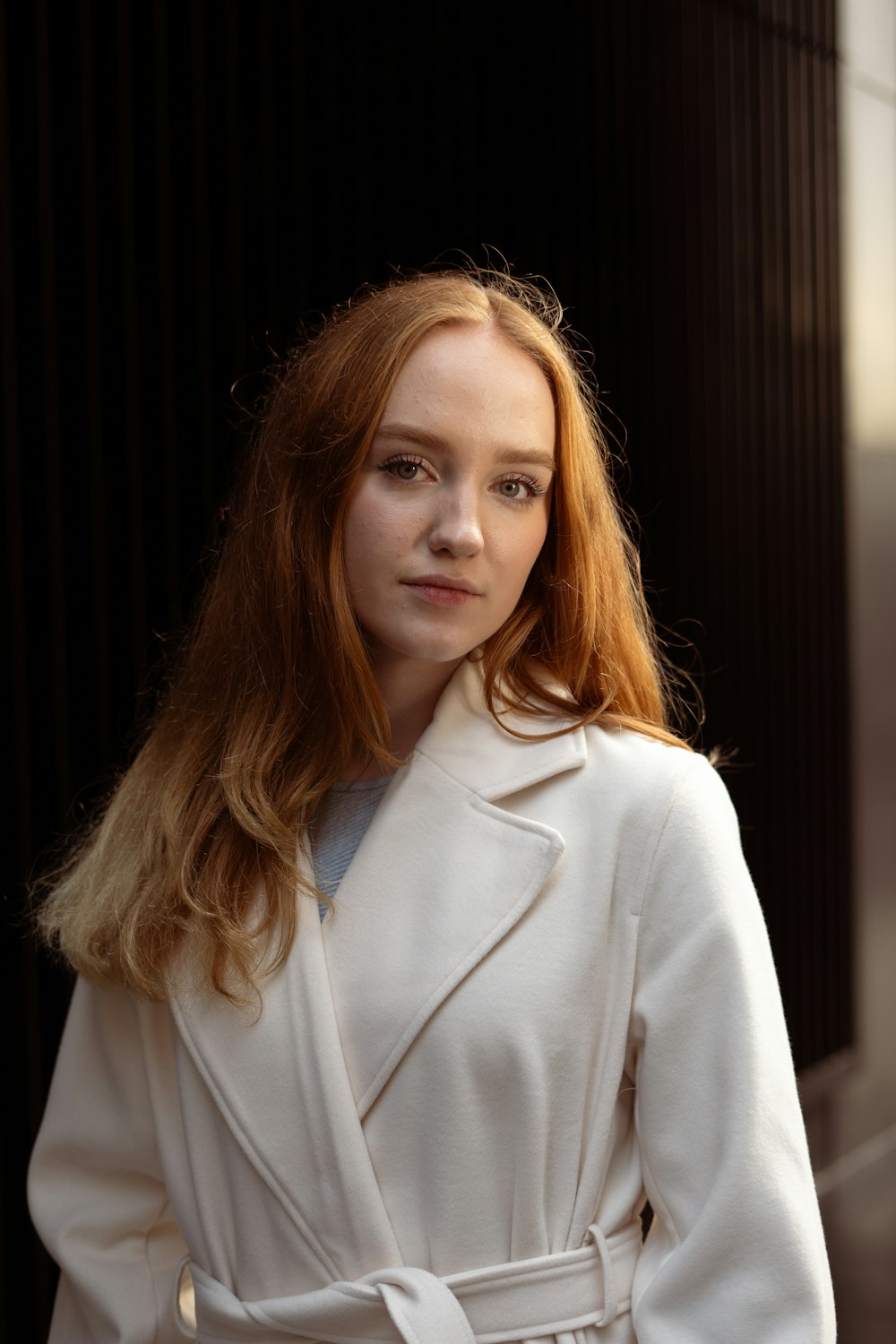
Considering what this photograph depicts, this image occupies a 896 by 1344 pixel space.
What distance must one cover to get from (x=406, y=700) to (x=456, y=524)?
30 cm

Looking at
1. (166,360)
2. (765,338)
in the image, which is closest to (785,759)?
(765,338)

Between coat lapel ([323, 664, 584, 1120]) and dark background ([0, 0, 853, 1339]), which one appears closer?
coat lapel ([323, 664, 584, 1120])

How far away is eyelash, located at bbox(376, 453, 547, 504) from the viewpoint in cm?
161

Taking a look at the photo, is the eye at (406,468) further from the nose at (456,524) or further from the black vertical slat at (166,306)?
the black vertical slat at (166,306)

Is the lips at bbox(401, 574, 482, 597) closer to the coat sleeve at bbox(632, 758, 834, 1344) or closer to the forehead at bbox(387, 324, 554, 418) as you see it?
the forehead at bbox(387, 324, 554, 418)

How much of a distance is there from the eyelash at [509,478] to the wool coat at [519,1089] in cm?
30

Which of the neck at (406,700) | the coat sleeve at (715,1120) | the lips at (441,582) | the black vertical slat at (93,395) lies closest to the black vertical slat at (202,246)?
the black vertical slat at (93,395)

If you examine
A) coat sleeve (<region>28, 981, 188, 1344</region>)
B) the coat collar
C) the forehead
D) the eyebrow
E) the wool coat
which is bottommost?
coat sleeve (<region>28, 981, 188, 1344</region>)

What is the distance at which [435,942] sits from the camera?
1.59 m

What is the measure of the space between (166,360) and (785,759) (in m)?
3.01

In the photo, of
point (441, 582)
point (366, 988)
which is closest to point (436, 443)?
point (441, 582)

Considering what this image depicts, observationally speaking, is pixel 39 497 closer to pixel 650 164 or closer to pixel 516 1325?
pixel 516 1325

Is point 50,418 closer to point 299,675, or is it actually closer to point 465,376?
point 299,675

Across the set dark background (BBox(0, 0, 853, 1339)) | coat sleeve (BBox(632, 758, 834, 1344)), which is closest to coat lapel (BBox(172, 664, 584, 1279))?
coat sleeve (BBox(632, 758, 834, 1344))
